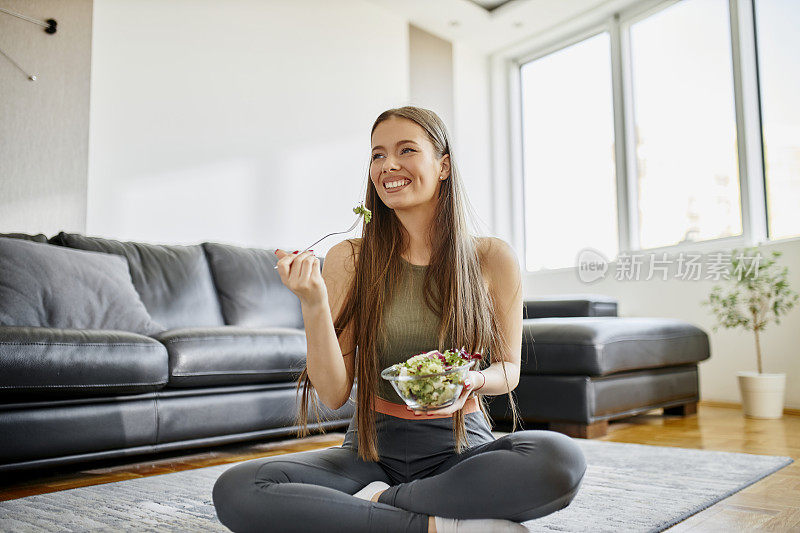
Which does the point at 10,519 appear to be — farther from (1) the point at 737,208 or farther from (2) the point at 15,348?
(1) the point at 737,208

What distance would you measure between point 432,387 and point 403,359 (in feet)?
1.01

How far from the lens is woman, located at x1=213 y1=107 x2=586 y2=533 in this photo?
105 cm

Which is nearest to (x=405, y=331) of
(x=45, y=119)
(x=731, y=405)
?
(x=45, y=119)

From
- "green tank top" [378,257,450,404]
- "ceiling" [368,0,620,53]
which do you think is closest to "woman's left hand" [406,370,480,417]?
"green tank top" [378,257,450,404]

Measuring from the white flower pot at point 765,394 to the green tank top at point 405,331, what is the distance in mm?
2748

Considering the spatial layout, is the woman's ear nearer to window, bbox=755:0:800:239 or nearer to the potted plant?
the potted plant

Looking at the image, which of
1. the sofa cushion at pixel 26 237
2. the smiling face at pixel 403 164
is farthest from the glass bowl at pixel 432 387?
the sofa cushion at pixel 26 237

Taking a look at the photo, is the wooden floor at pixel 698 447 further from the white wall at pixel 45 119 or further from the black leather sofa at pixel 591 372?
the white wall at pixel 45 119

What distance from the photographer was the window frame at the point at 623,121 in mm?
3930

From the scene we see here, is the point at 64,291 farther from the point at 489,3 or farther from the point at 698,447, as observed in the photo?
the point at 489,3

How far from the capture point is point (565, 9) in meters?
4.86

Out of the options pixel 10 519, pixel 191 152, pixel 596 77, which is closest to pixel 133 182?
pixel 191 152

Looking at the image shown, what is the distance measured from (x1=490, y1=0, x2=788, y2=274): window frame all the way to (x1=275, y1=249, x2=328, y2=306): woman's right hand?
346 cm

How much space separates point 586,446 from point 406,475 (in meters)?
1.47
